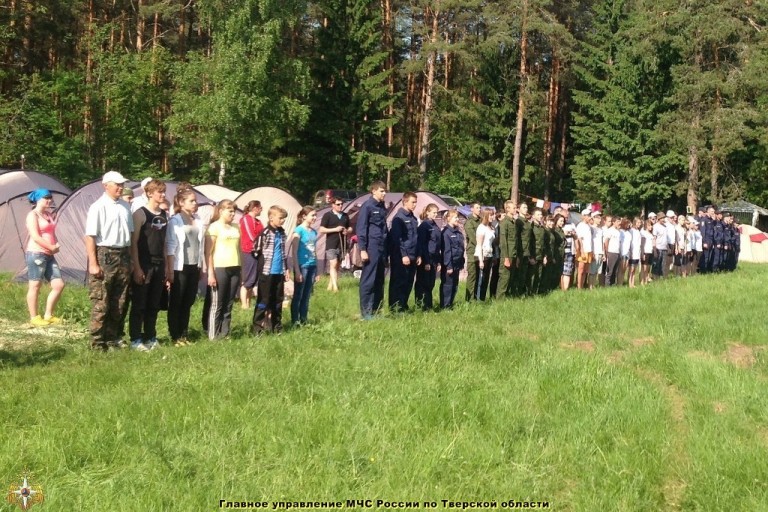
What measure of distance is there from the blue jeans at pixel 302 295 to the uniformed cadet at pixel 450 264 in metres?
2.57

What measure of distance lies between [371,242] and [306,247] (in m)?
0.91

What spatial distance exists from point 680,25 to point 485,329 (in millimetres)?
28982

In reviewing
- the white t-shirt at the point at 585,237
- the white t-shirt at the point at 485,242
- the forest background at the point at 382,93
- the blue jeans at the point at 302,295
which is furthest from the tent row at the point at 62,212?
the forest background at the point at 382,93

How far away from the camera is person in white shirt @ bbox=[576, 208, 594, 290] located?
14375 mm

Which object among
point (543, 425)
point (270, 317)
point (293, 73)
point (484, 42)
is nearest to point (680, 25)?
point (484, 42)

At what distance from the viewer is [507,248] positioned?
11750 millimetres

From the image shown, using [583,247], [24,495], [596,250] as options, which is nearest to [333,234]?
[583,247]

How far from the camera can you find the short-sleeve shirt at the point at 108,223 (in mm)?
6836

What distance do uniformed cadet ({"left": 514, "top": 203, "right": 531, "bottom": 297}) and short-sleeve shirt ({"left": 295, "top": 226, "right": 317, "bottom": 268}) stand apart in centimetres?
421

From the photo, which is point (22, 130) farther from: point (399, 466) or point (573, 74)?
point (573, 74)

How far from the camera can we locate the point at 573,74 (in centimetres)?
4109

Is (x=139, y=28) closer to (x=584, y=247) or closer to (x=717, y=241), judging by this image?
(x=584, y=247)

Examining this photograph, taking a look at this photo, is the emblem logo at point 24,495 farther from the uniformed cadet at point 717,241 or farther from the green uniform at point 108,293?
the uniformed cadet at point 717,241

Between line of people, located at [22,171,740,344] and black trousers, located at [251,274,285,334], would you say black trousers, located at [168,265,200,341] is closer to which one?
line of people, located at [22,171,740,344]
